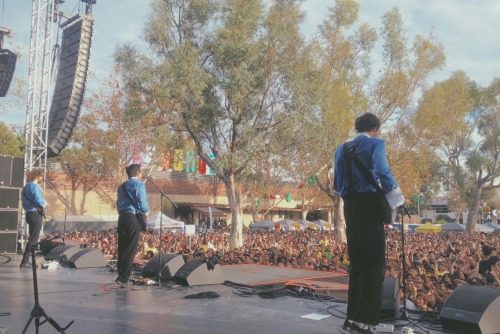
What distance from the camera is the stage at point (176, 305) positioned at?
361 centimetres

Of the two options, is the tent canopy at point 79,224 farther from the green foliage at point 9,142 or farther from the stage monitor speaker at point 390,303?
the stage monitor speaker at point 390,303

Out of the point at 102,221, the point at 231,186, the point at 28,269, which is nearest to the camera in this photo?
the point at 28,269

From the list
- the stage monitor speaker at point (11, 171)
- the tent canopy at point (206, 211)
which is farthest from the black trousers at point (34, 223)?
the tent canopy at point (206, 211)

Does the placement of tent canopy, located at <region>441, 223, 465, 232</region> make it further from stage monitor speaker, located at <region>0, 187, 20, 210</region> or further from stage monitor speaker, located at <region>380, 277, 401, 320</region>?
stage monitor speaker, located at <region>380, 277, 401, 320</region>

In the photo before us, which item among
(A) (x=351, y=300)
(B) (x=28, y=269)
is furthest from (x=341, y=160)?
(B) (x=28, y=269)

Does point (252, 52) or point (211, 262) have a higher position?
point (252, 52)

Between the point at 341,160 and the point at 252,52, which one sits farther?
the point at 252,52

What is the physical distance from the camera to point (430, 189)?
3541cm

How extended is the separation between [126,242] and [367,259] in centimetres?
340

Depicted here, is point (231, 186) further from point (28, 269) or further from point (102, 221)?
point (102, 221)

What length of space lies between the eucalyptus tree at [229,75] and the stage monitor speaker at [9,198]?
5.36 metres

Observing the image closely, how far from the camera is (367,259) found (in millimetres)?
3271

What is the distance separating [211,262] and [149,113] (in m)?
9.59

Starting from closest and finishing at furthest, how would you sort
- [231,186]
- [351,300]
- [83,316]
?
[351,300] → [83,316] → [231,186]
